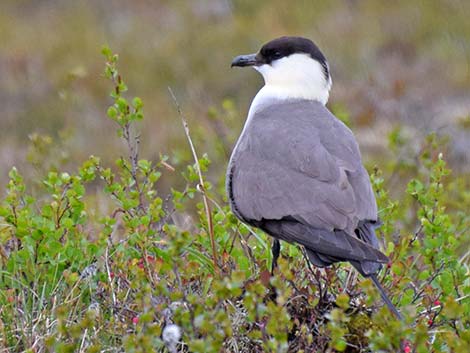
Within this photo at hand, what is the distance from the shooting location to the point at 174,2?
37.3 ft

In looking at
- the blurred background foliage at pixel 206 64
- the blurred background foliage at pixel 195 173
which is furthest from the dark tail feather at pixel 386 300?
the blurred background foliage at pixel 206 64

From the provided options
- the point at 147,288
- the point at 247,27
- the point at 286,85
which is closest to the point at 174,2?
the point at 247,27

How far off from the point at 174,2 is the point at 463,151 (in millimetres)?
4774

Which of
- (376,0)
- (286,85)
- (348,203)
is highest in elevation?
(376,0)

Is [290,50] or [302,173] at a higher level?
[290,50]

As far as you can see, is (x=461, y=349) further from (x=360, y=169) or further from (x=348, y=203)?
(x=360, y=169)

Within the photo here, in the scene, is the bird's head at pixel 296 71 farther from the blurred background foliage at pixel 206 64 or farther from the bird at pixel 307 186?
the blurred background foliage at pixel 206 64

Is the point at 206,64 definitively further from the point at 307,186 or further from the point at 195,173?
the point at 307,186

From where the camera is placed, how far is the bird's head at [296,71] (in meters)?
4.45

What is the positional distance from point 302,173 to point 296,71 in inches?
34.0

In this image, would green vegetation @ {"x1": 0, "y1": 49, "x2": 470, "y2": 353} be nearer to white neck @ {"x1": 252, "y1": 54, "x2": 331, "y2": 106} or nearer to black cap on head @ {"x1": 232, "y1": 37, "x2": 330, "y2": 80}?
white neck @ {"x1": 252, "y1": 54, "x2": 331, "y2": 106}

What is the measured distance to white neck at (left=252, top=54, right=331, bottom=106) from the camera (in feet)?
14.6

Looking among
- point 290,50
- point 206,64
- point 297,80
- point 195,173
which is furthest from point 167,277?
point 206,64

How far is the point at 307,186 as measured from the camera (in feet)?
12.0
